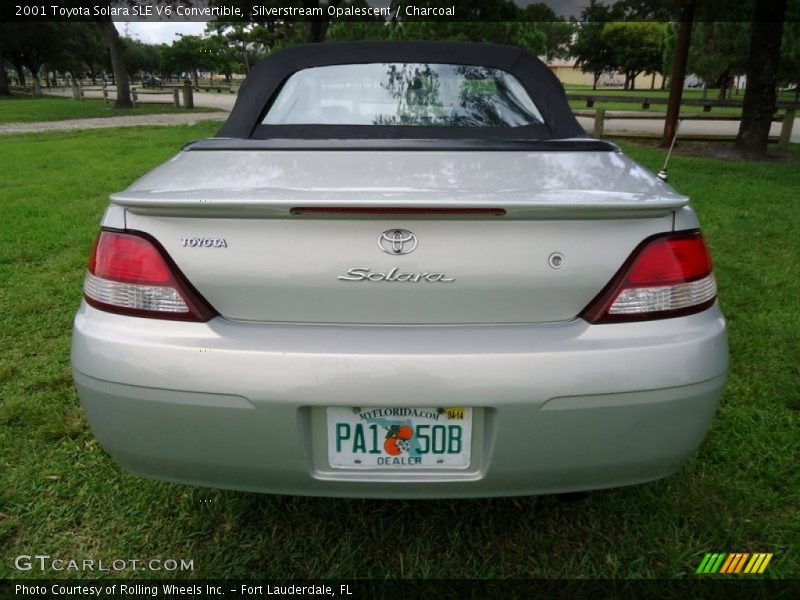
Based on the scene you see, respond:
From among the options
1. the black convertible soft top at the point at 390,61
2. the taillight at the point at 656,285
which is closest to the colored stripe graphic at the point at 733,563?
the taillight at the point at 656,285

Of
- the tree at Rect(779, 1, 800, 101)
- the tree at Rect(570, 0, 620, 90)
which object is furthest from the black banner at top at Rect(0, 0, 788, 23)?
the tree at Rect(570, 0, 620, 90)

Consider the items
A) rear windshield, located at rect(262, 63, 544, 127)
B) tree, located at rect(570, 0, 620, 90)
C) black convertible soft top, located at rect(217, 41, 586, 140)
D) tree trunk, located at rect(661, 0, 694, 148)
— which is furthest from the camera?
tree, located at rect(570, 0, 620, 90)

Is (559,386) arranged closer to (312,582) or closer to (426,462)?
(426,462)

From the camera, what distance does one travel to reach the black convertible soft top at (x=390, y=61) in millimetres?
Result: 2355

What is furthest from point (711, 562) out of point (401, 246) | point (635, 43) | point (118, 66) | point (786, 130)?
point (635, 43)

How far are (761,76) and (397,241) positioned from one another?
431 inches

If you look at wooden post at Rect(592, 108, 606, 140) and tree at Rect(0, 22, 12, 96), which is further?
tree at Rect(0, 22, 12, 96)

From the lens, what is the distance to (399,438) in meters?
1.53

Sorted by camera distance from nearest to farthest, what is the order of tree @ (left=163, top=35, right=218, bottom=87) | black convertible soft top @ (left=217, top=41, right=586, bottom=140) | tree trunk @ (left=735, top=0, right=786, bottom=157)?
1. black convertible soft top @ (left=217, top=41, right=586, bottom=140)
2. tree trunk @ (left=735, top=0, right=786, bottom=157)
3. tree @ (left=163, top=35, right=218, bottom=87)

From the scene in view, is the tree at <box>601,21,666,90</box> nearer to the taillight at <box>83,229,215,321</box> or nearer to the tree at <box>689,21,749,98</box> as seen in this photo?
the tree at <box>689,21,749,98</box>

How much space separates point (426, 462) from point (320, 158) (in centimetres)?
94

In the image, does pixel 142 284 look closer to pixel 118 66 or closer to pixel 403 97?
pixel 403 97

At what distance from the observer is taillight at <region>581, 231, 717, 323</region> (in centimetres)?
154

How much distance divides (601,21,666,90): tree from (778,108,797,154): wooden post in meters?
63.3
